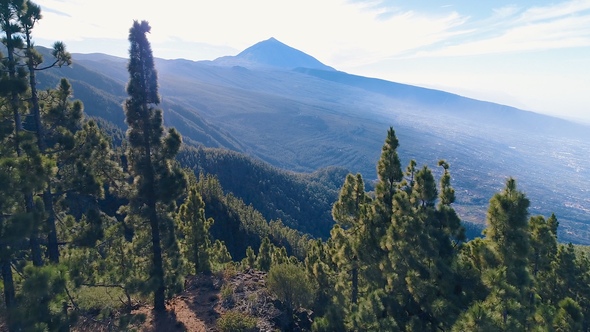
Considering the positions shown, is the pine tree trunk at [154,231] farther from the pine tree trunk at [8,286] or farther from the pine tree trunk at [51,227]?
the pine tree trunk at [8,286]

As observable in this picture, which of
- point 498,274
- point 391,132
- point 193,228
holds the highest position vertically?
point 391,132

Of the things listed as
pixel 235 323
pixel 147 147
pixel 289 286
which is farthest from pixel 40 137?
pixel 289 286

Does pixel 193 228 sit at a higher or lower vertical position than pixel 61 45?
lower

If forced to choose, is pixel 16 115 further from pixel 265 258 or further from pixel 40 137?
pixel 265 258

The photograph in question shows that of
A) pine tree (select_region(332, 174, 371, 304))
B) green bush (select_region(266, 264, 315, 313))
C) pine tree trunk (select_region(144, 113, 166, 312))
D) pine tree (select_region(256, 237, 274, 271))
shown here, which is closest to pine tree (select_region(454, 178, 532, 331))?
pine tree (select_region(332, 174, 371, 304))

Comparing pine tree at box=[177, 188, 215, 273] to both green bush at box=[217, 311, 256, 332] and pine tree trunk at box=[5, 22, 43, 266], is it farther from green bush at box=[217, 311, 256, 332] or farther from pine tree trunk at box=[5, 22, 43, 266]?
pine tree trunk at box=[5, 22, 43, 266]

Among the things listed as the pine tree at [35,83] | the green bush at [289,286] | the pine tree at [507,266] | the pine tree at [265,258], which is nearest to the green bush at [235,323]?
the green bush at [289,286]

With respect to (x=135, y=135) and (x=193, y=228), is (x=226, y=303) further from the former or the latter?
(x=135, y=135)

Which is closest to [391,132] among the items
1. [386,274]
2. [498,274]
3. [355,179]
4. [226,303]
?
[355,179]
